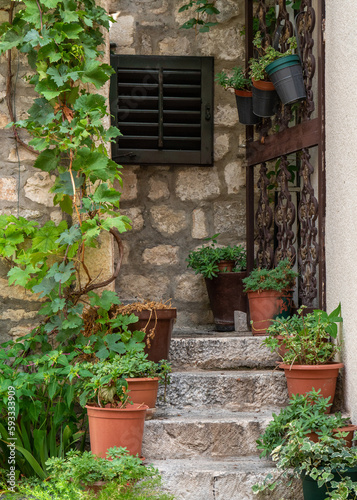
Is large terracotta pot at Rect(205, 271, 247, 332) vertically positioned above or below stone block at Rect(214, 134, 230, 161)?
below

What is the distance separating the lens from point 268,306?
4160 mm

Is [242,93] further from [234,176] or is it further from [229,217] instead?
[229,217]

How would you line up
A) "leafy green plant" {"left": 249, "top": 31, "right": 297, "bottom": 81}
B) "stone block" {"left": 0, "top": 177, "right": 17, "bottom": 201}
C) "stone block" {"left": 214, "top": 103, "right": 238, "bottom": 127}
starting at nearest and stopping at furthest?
1. "stone block" {"left": 0, "top": 177, "right": 17, "bottom": 201}
2. "leafy green plant" {"left": 249, "top": 31, "right": 297, "bottom": 81}
3. "stone block" {"left": 214, "top": 103, "right": 238, "bottom": 127}

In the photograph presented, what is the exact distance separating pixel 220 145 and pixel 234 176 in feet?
0.89

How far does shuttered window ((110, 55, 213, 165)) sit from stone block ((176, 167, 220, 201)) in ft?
0.30

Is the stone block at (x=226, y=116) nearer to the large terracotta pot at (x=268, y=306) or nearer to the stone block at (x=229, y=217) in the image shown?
the stone block at (x=229, y=217)

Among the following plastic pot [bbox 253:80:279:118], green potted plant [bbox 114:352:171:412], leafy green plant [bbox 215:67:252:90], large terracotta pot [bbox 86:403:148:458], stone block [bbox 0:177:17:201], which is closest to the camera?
large terracotta pot [bbox 86:403:148:458]

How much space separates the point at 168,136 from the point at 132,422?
2.72 metres

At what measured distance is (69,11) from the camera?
3.31 meters

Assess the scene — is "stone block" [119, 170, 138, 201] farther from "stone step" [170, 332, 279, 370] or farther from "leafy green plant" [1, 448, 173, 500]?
"leafy green plant" [1, 448, 173, 500]

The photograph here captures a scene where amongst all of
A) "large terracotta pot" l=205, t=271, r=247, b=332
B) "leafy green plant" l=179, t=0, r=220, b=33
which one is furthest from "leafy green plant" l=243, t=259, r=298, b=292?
"leafy green plant" l=179, t=0, r=220, b=33

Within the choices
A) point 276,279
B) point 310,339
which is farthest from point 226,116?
point 310,339

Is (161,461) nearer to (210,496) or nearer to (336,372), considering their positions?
(210,496)

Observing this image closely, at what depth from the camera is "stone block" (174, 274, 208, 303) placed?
4.99m
